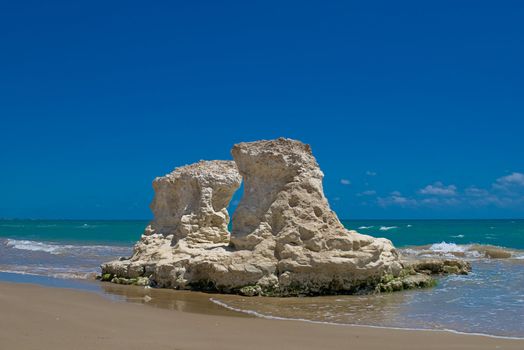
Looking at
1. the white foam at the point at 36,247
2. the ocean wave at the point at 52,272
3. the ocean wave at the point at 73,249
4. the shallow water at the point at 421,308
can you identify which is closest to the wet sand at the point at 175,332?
the shallow water at the point at 421,308

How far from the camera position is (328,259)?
476 inches

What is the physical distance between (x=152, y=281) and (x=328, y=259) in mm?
4401

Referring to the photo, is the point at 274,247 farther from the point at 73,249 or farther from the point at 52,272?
the point at 73,249

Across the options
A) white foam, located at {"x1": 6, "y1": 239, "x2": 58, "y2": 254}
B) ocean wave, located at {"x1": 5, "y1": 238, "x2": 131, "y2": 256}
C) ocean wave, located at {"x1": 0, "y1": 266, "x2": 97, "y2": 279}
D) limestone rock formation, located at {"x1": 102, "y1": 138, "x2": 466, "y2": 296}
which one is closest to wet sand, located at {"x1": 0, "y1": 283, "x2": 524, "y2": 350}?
limestone rock formation, located at {"x1": 102, "y1": 138, "x2": 466, "y2": 296}

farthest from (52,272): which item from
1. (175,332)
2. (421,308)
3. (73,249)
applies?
(73,249)

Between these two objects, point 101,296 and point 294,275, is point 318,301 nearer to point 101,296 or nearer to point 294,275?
point 294,275

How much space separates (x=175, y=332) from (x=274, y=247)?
520cm

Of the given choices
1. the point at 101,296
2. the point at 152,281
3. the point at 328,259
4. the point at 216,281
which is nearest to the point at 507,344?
the point at 328,259

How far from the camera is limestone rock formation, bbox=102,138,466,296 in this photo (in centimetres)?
1219

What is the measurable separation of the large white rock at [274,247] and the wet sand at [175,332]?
7.47 ft

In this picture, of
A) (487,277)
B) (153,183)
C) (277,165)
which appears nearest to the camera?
(277,165)

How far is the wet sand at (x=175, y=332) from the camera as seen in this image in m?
6.74

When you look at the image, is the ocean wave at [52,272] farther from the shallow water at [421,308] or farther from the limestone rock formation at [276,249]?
the shallow water at [421,308]

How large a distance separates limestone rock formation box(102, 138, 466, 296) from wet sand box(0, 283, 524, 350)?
2.27 metres
